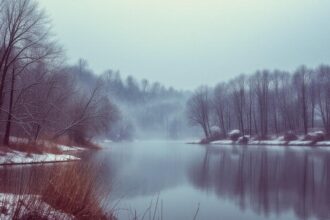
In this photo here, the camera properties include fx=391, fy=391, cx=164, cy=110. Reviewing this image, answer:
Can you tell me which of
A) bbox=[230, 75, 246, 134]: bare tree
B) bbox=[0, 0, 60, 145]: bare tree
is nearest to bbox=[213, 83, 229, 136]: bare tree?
bbox=[230, 75, 246, 134]: bare tree

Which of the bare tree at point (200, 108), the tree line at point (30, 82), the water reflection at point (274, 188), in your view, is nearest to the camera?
the water reflection at point (274, 188)

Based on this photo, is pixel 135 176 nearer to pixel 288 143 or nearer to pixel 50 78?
pixel 50 78

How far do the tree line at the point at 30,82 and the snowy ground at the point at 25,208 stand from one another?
14.3 metres

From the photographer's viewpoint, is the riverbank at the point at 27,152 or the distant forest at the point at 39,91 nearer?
the riverbank at the point at 27,152

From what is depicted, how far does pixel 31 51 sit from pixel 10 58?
50.3 inches

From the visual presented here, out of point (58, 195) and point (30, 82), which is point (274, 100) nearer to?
point (30, 82)

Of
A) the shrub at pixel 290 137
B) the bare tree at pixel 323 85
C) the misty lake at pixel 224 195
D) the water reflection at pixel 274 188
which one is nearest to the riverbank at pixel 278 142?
the shrub at pixel 290 137

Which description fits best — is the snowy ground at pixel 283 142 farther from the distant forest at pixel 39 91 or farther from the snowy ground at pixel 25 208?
the snowy ground at pixel 25 208

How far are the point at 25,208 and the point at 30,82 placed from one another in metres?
24.1

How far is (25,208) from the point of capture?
4.96 metres

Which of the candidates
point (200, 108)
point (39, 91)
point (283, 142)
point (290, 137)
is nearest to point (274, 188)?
point (39, 91)

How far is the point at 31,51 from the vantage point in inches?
925

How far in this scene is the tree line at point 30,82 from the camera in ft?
73.6

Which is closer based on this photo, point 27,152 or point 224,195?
point 224,195
